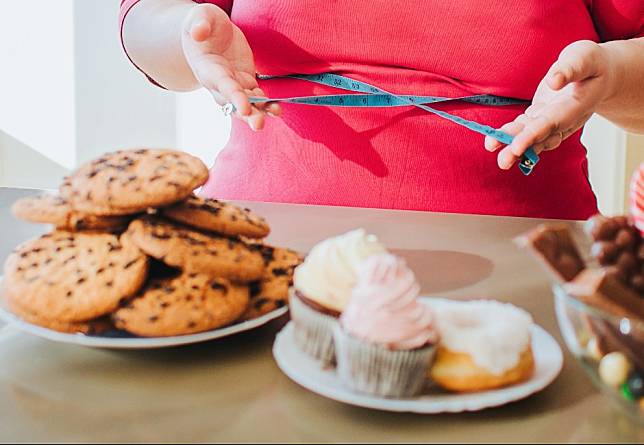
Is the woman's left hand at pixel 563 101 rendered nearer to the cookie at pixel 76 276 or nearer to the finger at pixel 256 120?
the finger at pixel 256 120

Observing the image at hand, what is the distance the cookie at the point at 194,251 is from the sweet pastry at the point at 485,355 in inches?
7.0

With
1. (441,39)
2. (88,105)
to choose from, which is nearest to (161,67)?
(441,39)

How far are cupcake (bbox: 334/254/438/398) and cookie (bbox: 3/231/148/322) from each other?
0.64 ft

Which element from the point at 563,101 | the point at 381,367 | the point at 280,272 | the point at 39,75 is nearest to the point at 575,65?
the point at 563,101

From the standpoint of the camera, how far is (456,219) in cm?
114

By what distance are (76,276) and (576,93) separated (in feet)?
2.50

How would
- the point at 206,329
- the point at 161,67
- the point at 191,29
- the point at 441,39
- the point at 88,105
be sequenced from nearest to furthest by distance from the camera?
the point at 206,329 < the point at 191,29 < the point at 441,39 < the point at 161,67 < the point at 88,105

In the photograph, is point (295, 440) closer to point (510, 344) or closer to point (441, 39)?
point (510, 344)

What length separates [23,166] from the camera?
325 centimetres

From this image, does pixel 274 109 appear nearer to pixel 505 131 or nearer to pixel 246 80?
pixel 246 80

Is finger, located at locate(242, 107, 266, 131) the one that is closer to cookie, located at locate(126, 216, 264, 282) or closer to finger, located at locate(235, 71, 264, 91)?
finger, located at locate(235, 71, 264, 91)

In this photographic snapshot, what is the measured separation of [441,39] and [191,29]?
1.32ft

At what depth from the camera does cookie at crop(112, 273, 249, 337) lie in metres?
0.63

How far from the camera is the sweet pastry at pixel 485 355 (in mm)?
555
